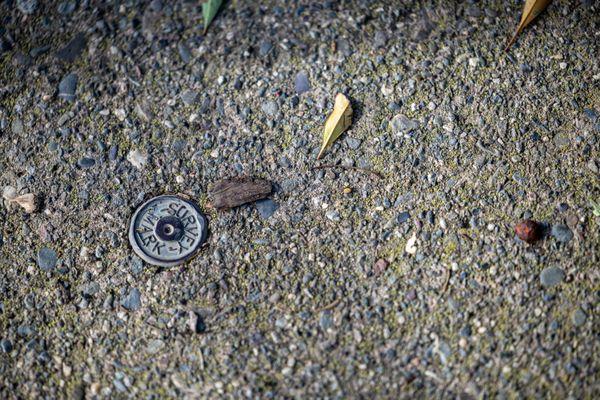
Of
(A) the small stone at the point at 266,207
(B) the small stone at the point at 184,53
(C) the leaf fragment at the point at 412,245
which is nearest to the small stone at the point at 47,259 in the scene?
(A) the small stone at the point at 266,207

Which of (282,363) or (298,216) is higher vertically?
(298,216)

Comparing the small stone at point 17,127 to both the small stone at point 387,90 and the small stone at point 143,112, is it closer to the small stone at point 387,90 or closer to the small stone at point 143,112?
the small stone at point 143,112

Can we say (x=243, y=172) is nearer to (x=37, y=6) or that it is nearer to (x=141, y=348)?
(x=141, y=348)

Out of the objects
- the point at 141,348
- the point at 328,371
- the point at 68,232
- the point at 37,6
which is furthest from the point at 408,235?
the point at 37,6

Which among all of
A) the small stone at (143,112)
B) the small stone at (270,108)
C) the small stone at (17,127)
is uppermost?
the small stone at (270,108)

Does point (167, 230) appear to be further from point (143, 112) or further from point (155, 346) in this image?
point (143, 112)

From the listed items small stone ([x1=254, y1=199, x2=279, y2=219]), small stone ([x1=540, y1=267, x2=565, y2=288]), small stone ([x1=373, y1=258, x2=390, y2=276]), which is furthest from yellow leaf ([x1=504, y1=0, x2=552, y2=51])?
small stone ([x1=254, y1=199, x2=279, y2=219])
